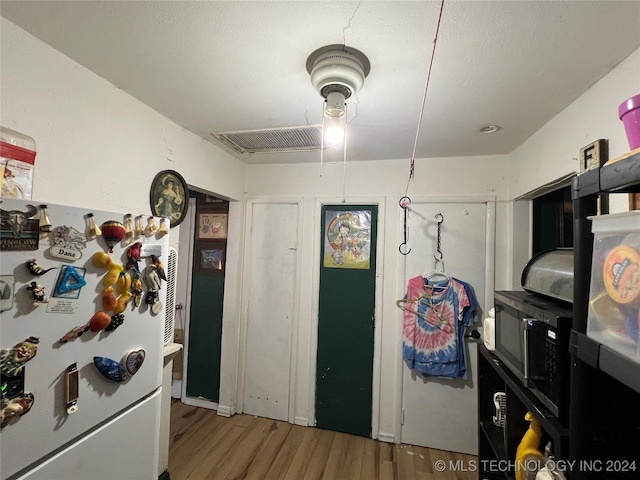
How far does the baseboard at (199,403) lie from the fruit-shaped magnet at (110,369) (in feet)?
6.34

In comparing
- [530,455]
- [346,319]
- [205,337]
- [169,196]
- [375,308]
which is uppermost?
[169,196]

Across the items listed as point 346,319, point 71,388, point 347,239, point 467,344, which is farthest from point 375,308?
point 71,388

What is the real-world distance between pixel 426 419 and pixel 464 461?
342 millimetres

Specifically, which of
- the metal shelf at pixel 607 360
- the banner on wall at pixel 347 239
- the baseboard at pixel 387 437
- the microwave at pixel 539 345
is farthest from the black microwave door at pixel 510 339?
the baseboard at pixel 387 437

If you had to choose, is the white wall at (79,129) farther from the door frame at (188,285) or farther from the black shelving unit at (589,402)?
the black shelving unit at (589,402)

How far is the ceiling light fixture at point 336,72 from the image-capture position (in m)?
1.07

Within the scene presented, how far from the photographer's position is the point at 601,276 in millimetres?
611

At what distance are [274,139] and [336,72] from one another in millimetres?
995

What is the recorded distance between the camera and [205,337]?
2691mm

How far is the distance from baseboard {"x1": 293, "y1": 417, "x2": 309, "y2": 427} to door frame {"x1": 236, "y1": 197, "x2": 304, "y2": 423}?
0.03 m

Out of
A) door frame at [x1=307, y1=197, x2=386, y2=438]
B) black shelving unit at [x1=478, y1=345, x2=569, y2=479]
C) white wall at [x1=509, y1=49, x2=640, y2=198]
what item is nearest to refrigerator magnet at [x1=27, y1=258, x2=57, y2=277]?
black shelving unit at [x1=478, y1=345, x2=569, y2=479]

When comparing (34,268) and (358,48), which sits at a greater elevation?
(358,48)

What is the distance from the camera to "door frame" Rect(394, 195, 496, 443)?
214cm

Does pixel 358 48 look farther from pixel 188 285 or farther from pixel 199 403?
pixel 199 403
